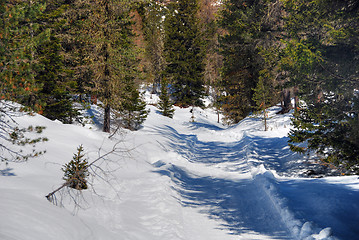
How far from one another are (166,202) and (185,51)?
36548 mm

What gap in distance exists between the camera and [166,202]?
8047mm

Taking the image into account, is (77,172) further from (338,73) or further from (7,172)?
(338,73)

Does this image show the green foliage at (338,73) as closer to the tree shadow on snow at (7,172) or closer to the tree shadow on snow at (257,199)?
the tree shadow on snow at (257,199)

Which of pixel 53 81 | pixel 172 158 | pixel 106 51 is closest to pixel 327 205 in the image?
pixel 172 158

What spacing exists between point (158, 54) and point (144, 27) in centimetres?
1007

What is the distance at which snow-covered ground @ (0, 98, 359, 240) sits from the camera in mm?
4969

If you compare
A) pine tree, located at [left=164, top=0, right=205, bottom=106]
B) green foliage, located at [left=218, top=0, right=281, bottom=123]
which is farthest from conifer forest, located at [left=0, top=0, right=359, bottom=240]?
pine tree, located at [left=164, top=0, right=205, bottom=106]

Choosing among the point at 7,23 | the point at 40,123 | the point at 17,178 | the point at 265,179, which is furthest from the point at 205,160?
the point at 7,23

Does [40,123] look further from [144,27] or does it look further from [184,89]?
[144,27]

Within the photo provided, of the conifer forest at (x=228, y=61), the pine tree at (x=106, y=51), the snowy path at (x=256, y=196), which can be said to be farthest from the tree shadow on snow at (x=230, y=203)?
the pine tree at (x=106, y=51)

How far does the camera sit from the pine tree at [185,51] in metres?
42.1

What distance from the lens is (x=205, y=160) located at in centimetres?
1529

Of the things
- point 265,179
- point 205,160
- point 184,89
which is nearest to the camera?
point 265,179

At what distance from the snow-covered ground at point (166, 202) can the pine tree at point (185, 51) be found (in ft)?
98.3
